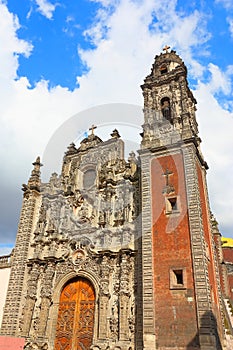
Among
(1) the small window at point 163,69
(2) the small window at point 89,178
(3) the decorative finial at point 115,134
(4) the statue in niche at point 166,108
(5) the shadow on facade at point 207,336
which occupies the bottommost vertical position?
(5) the shadow on facade at point 207,336

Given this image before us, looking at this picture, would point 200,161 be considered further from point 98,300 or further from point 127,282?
point 98,300

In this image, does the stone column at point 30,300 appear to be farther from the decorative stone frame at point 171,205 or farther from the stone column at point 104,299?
the decorative stone frame at point 171,205

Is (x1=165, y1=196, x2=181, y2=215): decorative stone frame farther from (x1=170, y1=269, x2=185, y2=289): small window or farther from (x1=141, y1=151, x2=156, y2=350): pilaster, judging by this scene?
(x1=170, y1=269, x2=185, y2=289): small window

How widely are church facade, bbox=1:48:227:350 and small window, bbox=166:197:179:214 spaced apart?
7 cm

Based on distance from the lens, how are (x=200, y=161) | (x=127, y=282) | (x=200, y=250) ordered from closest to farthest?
(x=200, y=250) → (x=127, y=282) → (x=200, y=161)

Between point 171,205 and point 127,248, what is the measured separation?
284cm

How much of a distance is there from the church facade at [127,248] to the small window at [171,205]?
0.07 meters

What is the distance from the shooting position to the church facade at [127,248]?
1269 cm

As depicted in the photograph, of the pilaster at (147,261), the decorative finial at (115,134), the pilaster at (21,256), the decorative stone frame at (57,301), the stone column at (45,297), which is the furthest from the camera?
the decorative finial at (115,134)

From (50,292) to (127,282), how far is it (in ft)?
13.5

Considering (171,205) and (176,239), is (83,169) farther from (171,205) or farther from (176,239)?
Answer: (176,239)

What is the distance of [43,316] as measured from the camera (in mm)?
15219

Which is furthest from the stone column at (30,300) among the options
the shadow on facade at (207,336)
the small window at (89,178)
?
the shadow on facade at (207,336)

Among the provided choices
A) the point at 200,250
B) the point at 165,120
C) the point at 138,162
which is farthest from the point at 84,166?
the point at 200,250
